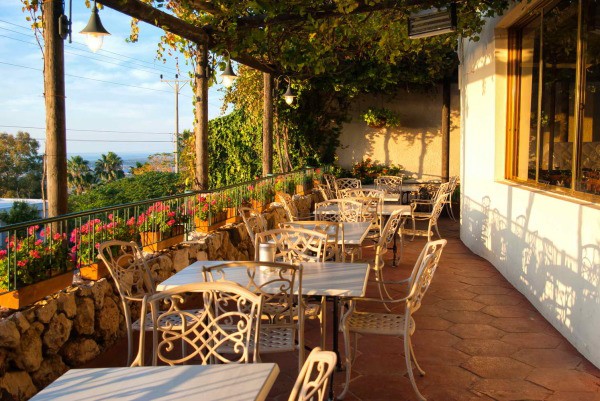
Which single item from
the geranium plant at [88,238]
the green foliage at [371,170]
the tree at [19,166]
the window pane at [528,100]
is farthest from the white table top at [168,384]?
the tree at [19,166]

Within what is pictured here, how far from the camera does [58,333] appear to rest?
312cm

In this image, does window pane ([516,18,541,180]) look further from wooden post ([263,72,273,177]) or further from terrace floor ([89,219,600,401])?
wooden post ([263,72,273,177])

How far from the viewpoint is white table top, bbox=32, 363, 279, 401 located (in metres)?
1.63

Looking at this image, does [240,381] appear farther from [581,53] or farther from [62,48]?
[581,53]

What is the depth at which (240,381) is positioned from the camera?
5.63ft

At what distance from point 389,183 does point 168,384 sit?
31.4 ft

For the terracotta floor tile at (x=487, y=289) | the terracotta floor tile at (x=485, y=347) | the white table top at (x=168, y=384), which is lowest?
the terracotta floor tile at (x=485, y=347)

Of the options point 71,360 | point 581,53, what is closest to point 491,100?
point 581,53

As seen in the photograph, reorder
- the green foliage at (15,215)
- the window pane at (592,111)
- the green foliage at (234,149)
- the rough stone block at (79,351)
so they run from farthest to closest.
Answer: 1. the green foliage at (234,149)
2. the green foliage at (15,215)
3. the window pane at (592,111)
4. the rough stone block at (79,351)

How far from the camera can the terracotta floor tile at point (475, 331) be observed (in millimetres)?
4079

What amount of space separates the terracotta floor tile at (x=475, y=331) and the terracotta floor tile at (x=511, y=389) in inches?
31.6

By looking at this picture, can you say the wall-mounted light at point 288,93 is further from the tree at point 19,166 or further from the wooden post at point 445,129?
the tree at point 19,166

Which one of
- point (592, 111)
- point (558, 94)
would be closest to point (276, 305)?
point (592, 111)

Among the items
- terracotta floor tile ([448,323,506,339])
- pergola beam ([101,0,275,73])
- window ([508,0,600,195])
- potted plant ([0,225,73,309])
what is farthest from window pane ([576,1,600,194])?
potted plant ([0,225,73,309])
